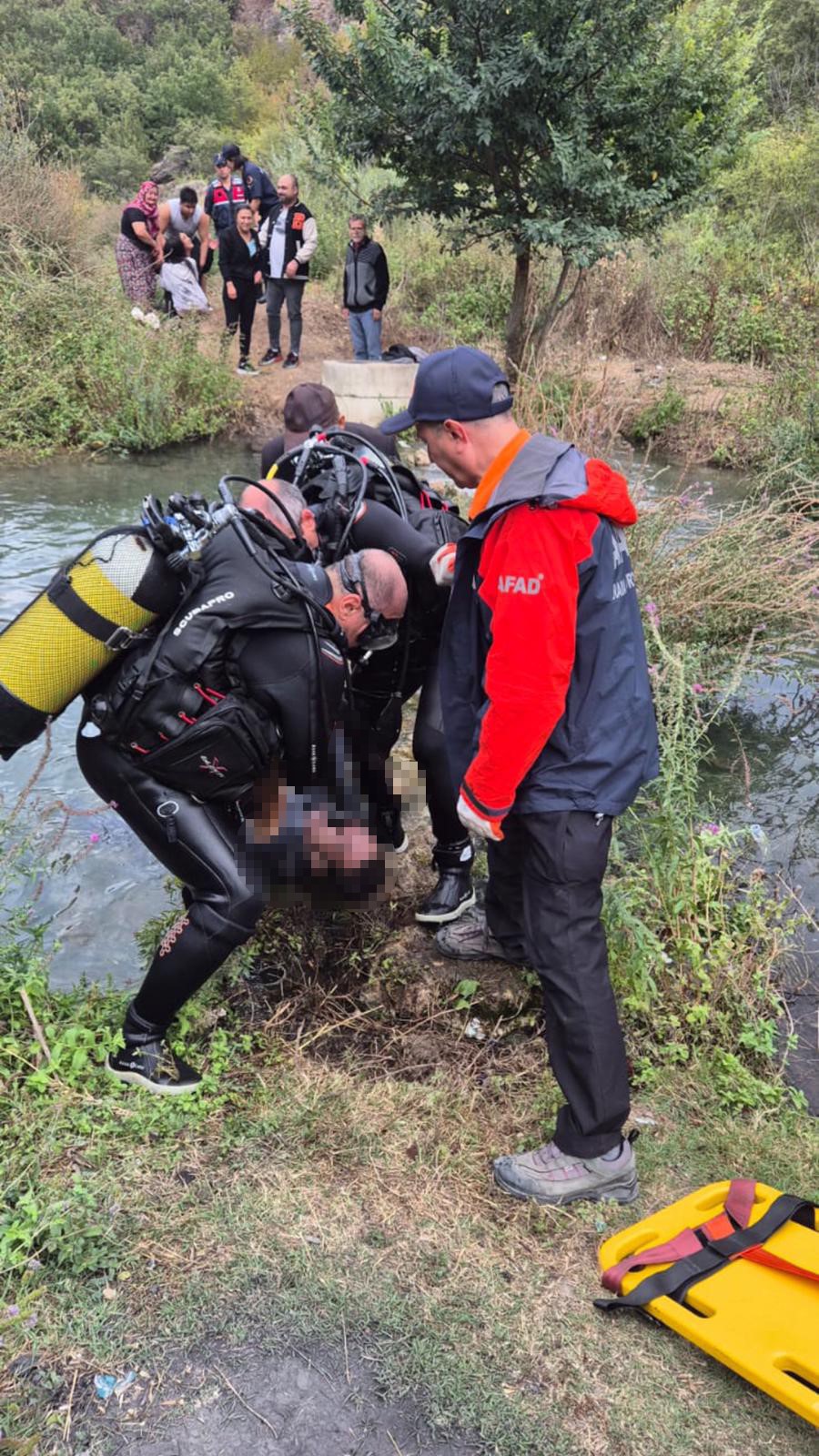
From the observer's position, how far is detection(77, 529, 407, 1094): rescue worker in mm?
2574

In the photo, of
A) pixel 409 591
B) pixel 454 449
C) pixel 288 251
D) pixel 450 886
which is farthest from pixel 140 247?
pixel 454 449

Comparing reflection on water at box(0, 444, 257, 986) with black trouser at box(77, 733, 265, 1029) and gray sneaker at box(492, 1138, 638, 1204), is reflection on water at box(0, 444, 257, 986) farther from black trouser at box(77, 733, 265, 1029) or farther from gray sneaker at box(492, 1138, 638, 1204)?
gray sneaker at box(492, 1138, 638, 1204)

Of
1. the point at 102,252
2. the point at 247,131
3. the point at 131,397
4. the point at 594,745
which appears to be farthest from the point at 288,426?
the point at 247,131

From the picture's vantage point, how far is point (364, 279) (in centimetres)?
1152

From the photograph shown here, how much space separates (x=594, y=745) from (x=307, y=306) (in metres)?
14.3

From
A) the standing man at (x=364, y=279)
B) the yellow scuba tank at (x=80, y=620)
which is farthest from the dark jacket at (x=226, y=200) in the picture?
the yellow scuba tank at (x=80, y=620)

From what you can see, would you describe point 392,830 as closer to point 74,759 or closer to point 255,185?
point 74,759

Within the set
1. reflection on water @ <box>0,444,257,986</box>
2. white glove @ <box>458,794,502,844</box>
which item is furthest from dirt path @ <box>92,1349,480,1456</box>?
reflection on water @ <box>0,444,257,986</box>

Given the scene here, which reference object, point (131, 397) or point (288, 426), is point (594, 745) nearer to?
point (288, 426)

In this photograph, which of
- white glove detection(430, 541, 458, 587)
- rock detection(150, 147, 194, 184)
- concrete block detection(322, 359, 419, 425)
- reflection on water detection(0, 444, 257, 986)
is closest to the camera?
white glove detection(430, 541, 458, 587)

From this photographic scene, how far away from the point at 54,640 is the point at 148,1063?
124cm

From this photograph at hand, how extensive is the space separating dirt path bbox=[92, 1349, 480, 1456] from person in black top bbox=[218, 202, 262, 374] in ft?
37.1

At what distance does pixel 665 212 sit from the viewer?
991cm

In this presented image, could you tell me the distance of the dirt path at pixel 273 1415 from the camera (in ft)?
6.42
